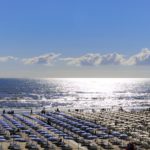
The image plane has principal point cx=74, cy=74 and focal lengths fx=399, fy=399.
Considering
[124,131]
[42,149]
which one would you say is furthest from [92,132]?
[42,149]

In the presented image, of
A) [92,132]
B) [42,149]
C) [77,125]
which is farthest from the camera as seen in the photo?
[77,125]

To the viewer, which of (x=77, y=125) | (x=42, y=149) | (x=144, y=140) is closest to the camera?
(x=42, y=149)

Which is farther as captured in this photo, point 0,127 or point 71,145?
point 0,127

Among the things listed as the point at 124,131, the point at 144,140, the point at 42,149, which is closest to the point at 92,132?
the point at 124,131

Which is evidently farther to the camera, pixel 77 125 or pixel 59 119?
pixel 59 119

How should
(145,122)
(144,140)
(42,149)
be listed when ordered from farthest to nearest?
(145,122), (144,140), (42,149)

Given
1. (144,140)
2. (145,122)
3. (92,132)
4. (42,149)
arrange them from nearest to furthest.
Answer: (42,149) → (144,140) → (92,132) → (145,122)

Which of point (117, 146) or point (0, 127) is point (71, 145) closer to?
point (117, 146)

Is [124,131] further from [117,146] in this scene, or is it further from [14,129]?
[14,129]

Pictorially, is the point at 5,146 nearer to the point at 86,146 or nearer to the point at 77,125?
the point at 86,146
